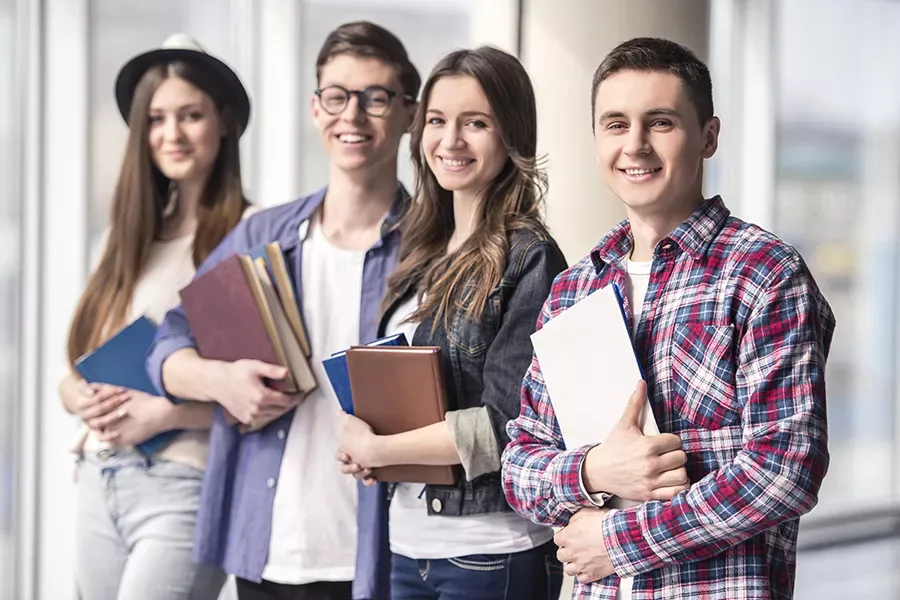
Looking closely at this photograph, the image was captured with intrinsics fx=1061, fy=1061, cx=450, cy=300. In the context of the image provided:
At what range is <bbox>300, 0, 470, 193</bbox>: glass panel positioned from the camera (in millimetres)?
4109

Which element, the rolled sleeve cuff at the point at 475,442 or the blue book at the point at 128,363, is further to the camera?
the blue book at the point at 128,363

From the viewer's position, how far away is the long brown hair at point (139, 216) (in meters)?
2.67

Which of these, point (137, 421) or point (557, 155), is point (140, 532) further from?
point (557, 155)

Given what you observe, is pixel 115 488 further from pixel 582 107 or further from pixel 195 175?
pixel 582 107

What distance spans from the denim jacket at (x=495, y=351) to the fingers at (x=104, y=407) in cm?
93

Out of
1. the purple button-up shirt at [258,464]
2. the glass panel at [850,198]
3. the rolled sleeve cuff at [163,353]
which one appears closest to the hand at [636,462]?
the purple button-up shirt at [258,464]

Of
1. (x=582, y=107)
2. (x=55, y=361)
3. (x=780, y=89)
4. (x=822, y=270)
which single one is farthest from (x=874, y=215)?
(x=55, y=361)

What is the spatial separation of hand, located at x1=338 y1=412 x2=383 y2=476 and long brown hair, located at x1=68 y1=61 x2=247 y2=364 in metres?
0.81

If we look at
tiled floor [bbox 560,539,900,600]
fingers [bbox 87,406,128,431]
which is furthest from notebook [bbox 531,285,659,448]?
tiled floor [bbox 560,539,900,600]

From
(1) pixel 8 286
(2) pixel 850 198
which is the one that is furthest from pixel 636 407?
(2) pixel 850 198

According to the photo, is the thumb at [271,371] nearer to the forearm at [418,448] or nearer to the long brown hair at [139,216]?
the forearm at [418,448]

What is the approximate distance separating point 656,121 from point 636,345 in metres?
0.33

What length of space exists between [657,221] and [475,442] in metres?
0.54

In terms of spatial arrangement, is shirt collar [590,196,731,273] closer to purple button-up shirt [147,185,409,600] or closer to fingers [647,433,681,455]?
fingers [647,433,681,455]
